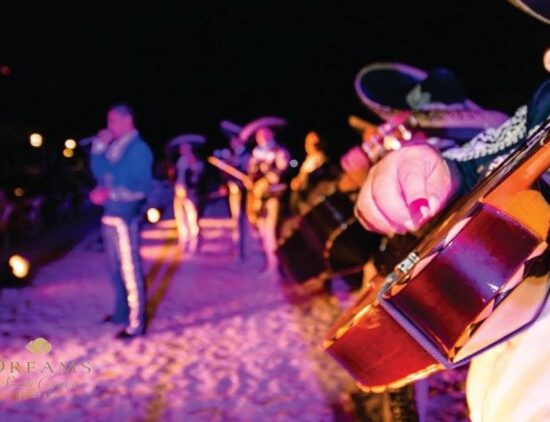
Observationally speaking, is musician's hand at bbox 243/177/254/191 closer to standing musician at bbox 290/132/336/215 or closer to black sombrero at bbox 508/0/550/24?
standing musician at bbox 290/132/336/215

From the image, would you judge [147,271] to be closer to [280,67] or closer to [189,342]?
[189,342]

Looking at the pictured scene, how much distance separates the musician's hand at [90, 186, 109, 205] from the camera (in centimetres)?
384

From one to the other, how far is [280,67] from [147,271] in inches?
1240

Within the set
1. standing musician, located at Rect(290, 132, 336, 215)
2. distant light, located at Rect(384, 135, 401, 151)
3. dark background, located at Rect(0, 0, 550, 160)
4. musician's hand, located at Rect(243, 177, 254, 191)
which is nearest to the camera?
distant light, located at Rect(384, 135, 401, 151)

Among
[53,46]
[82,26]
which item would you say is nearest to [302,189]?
[53,46]

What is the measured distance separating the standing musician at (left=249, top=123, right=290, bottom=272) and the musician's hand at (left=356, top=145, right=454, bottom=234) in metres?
5.59

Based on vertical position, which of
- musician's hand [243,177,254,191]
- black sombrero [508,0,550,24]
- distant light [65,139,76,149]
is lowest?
distant light [65,139,76,149]

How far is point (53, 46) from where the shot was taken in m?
17.4

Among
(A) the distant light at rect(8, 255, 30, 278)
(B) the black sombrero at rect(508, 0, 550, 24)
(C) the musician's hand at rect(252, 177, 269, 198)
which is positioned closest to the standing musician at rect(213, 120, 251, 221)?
(C) the musician's hand at rect(252, 177, 269, 198)

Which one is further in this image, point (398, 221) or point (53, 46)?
point (53, 46)

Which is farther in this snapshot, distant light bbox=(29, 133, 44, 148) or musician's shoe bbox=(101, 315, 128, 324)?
distant light bbox=(29, 133, 44, 148)

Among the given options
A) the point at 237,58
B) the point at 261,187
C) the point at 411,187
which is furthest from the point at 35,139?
the point at 237,58

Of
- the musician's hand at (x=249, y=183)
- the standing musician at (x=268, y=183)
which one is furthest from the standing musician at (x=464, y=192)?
the musician's hand at (x=249, y=183)

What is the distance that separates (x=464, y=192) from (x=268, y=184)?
17.7 feet
